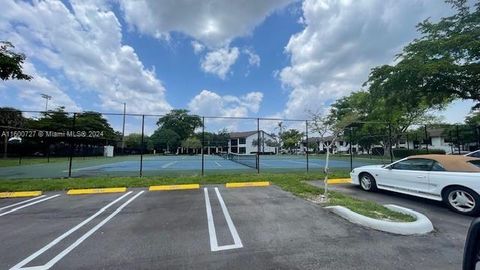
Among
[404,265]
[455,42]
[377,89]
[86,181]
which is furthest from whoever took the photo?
[377,89]

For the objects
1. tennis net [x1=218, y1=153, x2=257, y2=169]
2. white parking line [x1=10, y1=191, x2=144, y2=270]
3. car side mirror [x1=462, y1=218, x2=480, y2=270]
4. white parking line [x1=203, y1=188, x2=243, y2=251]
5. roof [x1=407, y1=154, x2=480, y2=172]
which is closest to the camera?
car side mirror [x1=462, y1=218, x2=480, y2=270]

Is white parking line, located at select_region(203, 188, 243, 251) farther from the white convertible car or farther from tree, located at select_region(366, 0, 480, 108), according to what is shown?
tree, located at select_region(366, 0, 480, 108)

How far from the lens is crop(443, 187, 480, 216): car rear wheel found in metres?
6.47

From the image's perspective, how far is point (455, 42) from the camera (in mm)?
15383

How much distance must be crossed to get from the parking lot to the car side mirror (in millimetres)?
2609

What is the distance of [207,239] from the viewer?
4906mm

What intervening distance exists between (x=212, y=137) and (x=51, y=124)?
32.6 m

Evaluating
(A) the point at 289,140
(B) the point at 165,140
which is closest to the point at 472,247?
(B) the point at 165,140

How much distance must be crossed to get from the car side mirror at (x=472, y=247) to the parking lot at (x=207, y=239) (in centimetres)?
261

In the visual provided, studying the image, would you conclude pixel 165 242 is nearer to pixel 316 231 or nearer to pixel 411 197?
pixel 316 231

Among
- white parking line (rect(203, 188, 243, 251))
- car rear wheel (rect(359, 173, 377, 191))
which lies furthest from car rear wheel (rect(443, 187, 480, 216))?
white parking line (rect(203, 188, 243, 251))

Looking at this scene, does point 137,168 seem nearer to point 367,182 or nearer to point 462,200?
point 367,182

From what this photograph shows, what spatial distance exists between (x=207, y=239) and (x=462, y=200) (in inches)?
259

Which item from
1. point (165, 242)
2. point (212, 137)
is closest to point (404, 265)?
point (165, 242)
